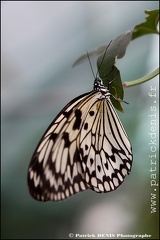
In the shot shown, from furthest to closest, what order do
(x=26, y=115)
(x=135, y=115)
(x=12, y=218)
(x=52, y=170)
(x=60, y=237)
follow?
(x=26, y=115), (x=12, y=218), (x=60, y=237), (x=135, y=115), (x=52, y=170)

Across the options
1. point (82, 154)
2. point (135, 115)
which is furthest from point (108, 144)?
point (135, 115)

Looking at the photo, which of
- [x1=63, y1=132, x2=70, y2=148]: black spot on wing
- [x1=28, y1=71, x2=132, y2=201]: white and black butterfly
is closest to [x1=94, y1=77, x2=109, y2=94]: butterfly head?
[x1=28, y1=71, x2=132, y2=201]: white and black butterfly

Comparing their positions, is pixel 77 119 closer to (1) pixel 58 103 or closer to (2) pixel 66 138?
(2) pixel 66 138

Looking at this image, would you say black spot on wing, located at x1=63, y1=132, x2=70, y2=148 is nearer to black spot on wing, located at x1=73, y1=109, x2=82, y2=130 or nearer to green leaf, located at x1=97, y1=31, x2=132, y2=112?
black spot on wing, located at x1=73, y1=109, x2=82, y2=130

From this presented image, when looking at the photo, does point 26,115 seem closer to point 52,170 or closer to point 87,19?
point 87,19

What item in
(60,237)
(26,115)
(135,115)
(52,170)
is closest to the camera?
(52,170)

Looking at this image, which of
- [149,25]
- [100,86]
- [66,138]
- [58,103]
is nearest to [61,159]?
[66,138]

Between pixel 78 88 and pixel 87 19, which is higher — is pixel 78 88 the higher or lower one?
the lower one
